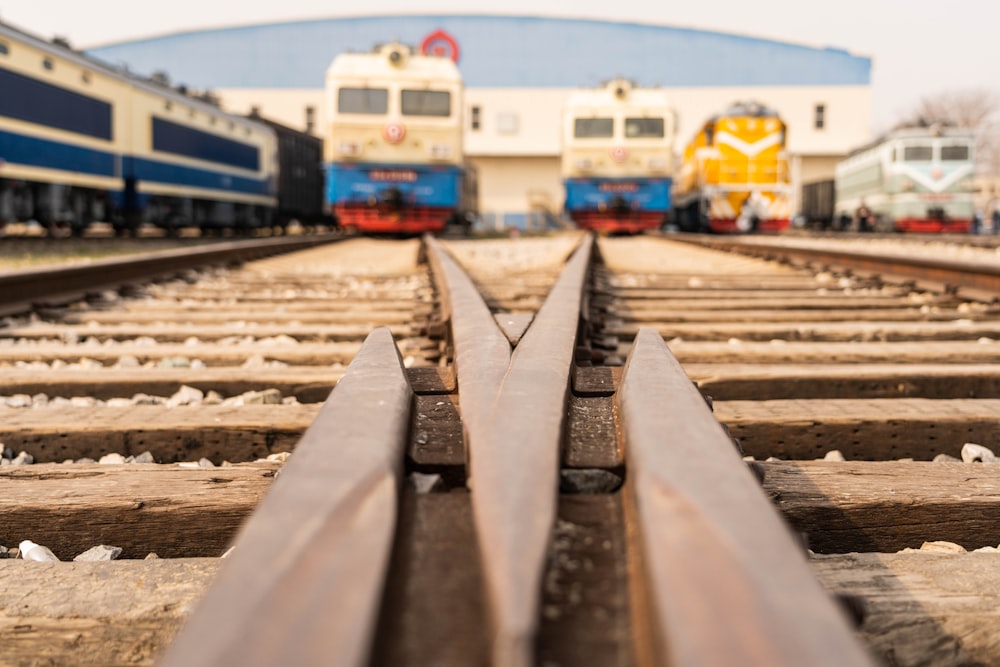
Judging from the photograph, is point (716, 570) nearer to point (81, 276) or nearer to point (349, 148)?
A: point (81, 276)

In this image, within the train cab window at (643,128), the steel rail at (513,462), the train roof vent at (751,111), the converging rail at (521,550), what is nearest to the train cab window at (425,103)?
the train cab window at (643,128)

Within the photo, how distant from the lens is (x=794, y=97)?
38.8 meters

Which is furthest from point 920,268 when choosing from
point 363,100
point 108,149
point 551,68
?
point 551,68

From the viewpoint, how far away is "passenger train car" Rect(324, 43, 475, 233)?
44.4 feet

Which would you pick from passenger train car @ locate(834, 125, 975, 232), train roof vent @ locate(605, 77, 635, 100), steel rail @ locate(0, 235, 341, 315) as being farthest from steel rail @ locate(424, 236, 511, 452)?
passenger train car @ locate(834, 125, 975, 232)

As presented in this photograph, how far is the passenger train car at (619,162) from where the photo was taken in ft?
54.9

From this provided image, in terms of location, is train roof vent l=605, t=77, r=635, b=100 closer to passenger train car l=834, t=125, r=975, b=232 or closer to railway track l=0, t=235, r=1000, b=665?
passenger train car l=834, t=125, r=975, b=232

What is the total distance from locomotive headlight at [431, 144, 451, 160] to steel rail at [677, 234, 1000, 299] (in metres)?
7.00

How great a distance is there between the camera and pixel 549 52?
38.7 m

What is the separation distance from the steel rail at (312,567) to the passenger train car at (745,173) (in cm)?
1935

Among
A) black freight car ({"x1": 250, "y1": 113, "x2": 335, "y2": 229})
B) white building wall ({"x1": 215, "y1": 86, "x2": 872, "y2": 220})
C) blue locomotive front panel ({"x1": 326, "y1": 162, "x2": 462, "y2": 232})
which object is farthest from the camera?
white building wall ({"x1": 215, "y1": 86, "x2": 872, "y2": 220})

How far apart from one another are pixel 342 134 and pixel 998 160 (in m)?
59.0

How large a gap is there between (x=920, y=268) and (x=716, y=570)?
17.8 ft

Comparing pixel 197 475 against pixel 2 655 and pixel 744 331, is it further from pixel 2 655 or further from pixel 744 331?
pixel 744 331
